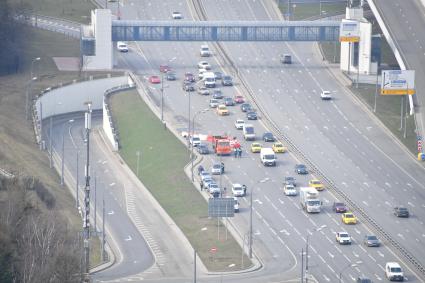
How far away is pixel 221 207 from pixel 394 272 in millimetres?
20121

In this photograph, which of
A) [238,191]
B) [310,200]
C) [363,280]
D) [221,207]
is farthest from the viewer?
[238,191]

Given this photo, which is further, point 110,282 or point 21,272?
A: point 110,282

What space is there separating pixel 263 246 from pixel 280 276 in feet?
33.4

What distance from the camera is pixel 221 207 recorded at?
184 metres

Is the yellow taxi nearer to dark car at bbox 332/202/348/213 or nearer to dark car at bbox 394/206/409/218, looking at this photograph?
dark car at bbox 332/202/348/213

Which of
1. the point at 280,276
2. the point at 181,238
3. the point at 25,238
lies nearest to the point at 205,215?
the point at 181,238

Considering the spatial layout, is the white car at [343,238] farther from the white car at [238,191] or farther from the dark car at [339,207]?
the white car at [238,191]

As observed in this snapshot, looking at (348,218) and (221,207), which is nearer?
(221,207)

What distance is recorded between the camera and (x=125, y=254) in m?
183

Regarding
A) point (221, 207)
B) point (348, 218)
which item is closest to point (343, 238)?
point (348, 218)

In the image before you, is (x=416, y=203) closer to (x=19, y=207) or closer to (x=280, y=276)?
(x=280, y=276)

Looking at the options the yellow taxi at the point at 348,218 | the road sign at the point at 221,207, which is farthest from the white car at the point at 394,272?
the road sign at the point at 221,207

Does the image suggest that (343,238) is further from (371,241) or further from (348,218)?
(348,218)

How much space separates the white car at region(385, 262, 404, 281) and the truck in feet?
65.2
